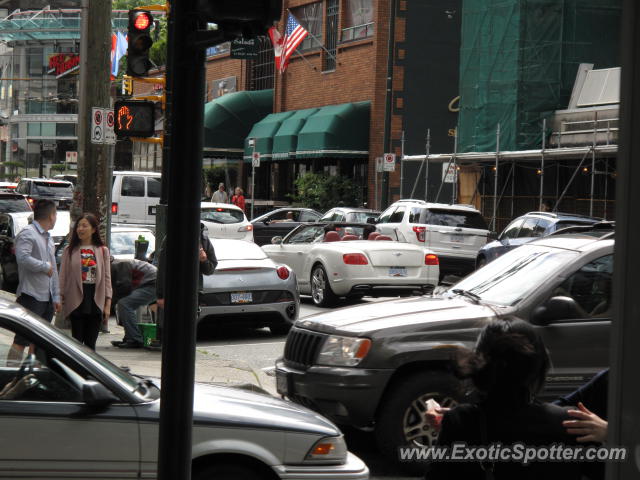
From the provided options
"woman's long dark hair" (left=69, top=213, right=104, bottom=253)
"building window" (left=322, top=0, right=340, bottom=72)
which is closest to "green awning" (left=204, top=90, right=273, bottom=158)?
"building window" (left=322, top=0, right=340, bottom=72)

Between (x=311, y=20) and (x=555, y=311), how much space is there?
3849 cm

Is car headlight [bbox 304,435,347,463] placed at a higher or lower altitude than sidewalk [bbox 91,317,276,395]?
higher

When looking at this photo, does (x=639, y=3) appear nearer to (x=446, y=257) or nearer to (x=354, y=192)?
(x=446, y=257)

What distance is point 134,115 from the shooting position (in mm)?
12422

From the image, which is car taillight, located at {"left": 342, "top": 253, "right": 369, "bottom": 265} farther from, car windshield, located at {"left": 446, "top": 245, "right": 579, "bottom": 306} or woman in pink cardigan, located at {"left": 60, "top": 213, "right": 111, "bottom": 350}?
car windshield, located at {"left": 446, "top": 245, "right": 579, "bottom": 306}

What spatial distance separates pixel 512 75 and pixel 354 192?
8776 millimetres

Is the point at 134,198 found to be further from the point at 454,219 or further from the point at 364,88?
the point at 364,88

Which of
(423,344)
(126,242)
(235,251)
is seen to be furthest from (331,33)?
(423,344)

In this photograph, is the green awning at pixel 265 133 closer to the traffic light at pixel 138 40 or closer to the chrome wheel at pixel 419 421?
the traffic light at pixel 138 40

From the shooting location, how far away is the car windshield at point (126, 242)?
17.4 metres

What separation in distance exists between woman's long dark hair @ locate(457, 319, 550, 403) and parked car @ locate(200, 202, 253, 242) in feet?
79.8

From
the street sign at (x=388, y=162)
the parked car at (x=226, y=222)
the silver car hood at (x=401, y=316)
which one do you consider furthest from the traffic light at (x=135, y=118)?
the street sign at (x=388, y=162)

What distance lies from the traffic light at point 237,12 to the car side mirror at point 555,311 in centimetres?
428

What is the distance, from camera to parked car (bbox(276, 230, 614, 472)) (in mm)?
7484
